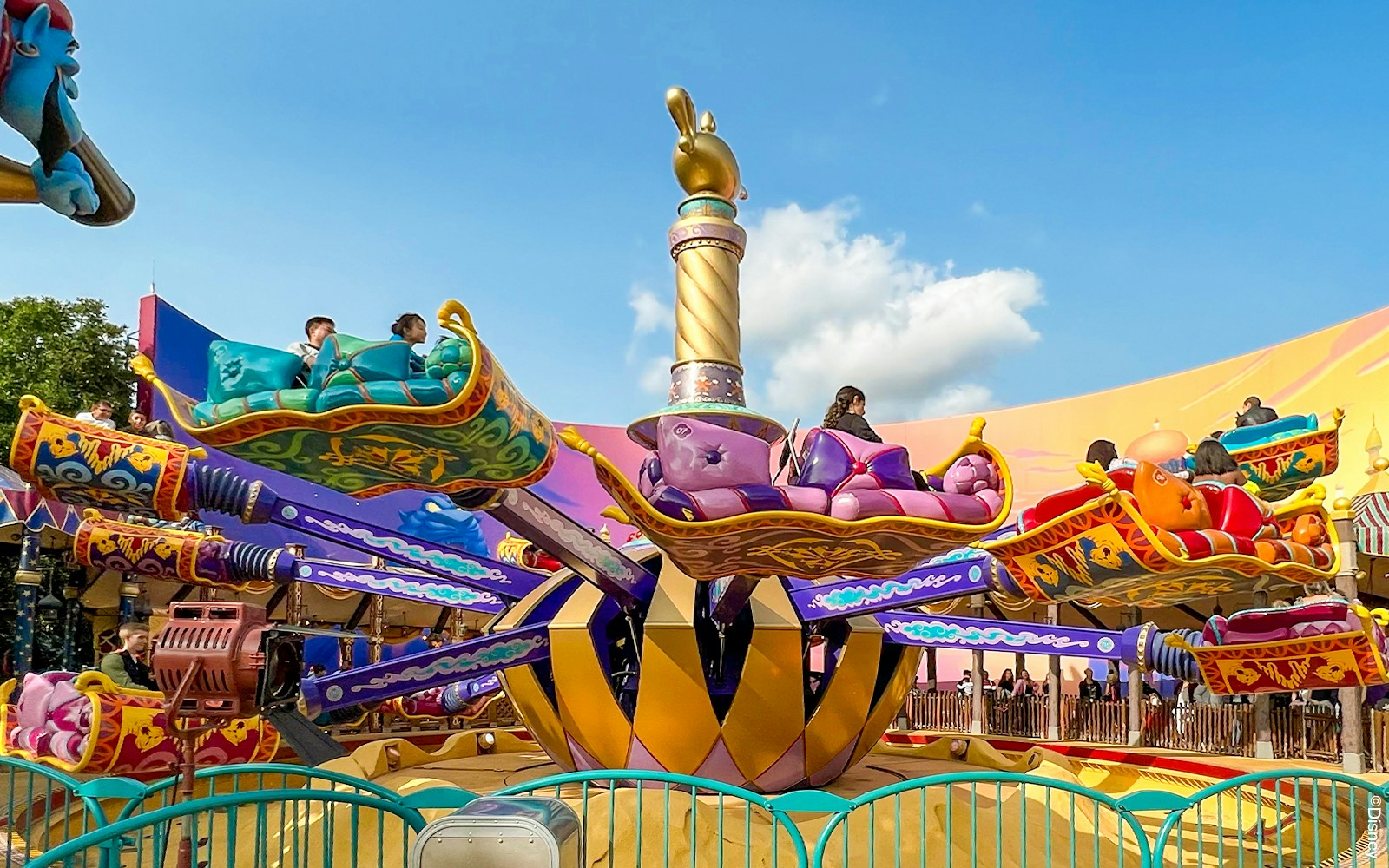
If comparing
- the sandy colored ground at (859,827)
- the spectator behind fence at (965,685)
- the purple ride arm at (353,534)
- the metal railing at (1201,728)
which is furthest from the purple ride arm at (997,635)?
the spectator behind fence at (965,685)

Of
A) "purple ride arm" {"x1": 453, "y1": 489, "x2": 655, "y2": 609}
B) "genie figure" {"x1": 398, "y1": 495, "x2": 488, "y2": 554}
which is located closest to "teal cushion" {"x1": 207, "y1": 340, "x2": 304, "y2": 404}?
"purple ride arm" {"x1": 453, "y1": 489, "x2": 655, "y2": 609}

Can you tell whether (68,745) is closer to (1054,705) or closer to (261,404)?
(261,404)

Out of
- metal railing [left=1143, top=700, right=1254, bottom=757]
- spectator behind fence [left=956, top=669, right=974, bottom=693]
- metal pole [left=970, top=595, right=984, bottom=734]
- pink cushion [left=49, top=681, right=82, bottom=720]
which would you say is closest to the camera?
pink cushion [left=49, top=681, right=82, bottom=720]

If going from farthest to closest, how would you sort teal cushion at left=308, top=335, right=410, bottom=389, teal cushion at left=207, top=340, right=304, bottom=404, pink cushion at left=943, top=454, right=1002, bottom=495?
pink cushion at left=943, top=454, right=1002, bottom=495 → teal cushion at left=207, top=340, right=304, bottom=404 → teal cushion at left=308, top=335, right=410, bottom=389

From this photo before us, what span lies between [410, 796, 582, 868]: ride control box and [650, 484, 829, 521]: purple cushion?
1.56m

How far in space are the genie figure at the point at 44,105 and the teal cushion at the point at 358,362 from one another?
64.2 inches

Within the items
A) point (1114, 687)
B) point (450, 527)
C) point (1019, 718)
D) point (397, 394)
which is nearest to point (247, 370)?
point (397, 394)

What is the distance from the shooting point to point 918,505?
4.76 m

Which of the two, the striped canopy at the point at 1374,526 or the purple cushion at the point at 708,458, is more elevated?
the striped canopy at the point at 1374,526

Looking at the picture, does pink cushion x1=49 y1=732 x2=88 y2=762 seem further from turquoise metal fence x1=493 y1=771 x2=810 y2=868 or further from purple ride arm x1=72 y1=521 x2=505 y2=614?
turquoise metal fence x1=493 y1=771 x2=810 y2=868

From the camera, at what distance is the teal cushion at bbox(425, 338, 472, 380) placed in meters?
4.21

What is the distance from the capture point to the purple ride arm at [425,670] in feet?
20.1

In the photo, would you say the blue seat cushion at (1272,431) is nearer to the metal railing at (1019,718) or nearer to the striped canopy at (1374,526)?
the striped canopy at (1374,526)

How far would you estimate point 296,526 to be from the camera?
6.89 metres
